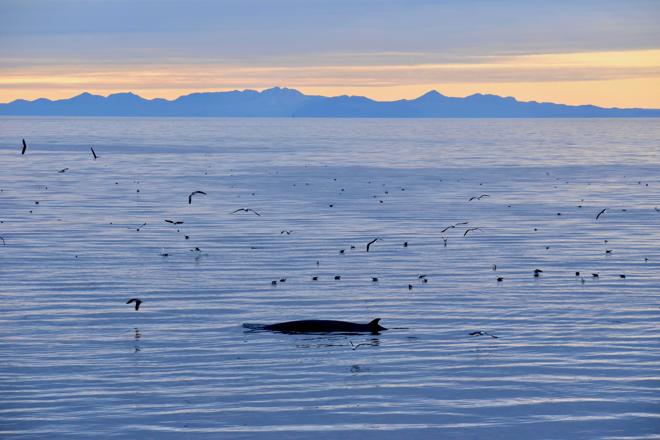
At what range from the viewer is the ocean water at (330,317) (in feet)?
59.1

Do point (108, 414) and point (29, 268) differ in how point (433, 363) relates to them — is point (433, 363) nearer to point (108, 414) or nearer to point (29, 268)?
point (108, 414)

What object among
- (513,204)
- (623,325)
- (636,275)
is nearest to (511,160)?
(513,204)

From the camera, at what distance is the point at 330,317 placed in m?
26.6

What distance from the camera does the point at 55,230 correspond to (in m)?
46.3

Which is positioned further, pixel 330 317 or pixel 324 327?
pixel 330 317

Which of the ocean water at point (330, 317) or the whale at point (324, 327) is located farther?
the whale at point (324, 327)

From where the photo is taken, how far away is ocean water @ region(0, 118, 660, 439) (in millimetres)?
18016

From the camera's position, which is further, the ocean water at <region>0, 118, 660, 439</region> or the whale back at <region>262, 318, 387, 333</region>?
the whale back at <region>262, 318, 387, 333</region>

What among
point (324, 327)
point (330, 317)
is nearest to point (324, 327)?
point (324, 327)

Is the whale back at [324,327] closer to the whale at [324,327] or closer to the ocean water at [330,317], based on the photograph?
the whale at [324,327]

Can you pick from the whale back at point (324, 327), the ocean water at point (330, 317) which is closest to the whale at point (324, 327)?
the whale back at point (324, 327)

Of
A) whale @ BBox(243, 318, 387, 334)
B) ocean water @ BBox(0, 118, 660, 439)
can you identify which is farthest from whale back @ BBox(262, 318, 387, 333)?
ocean water @ BBox(0, 118, 660, 439)

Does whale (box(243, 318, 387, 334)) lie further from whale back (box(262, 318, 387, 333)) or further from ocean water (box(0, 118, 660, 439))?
ocean water (box(0, 118, 660, 439))

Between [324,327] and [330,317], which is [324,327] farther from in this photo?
[330,317]
